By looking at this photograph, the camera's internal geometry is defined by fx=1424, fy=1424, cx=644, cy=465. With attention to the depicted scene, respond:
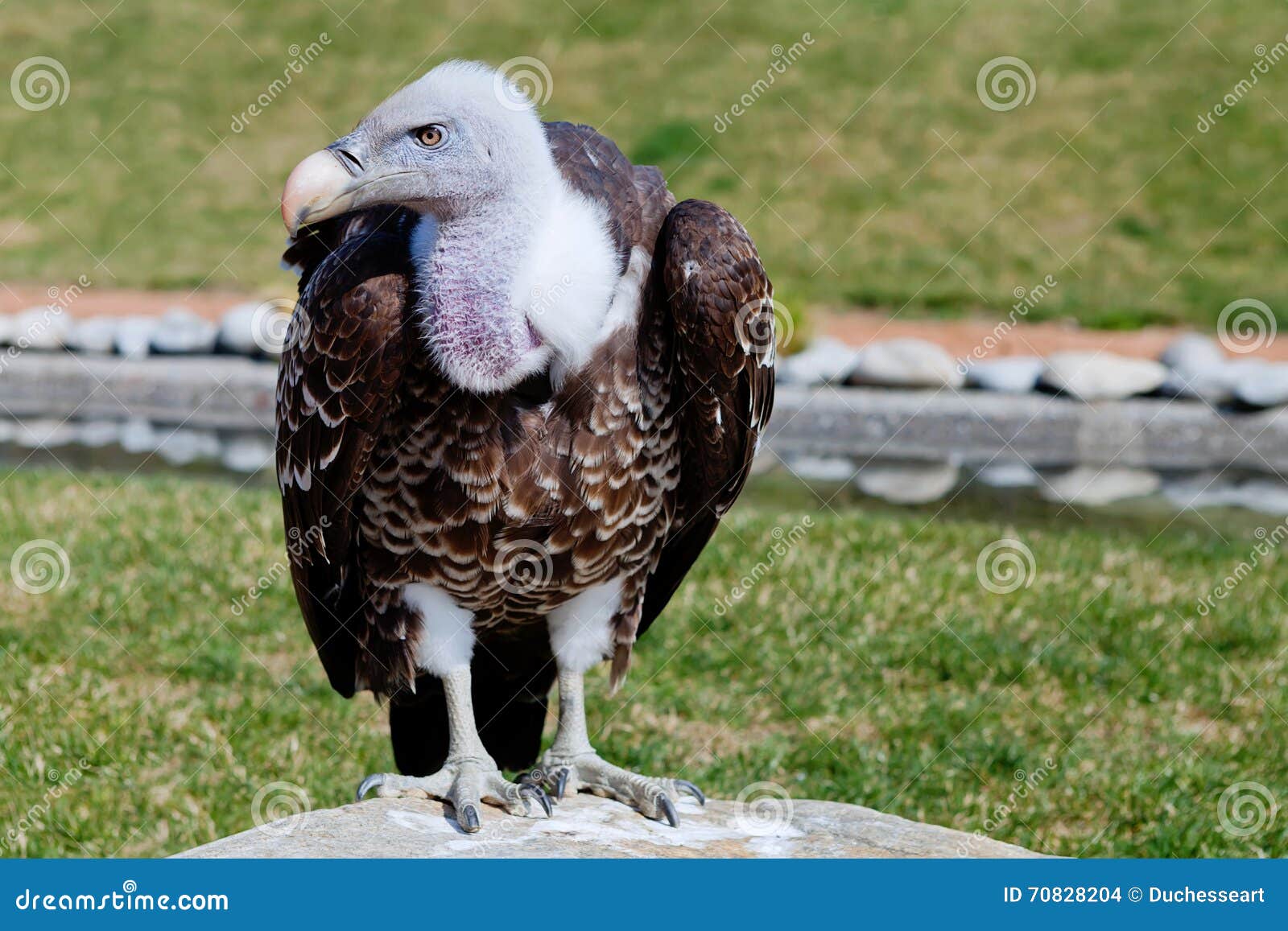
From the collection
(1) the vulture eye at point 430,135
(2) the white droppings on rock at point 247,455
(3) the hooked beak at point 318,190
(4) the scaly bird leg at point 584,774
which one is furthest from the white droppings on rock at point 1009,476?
(3) the hooked beak at point 318,190

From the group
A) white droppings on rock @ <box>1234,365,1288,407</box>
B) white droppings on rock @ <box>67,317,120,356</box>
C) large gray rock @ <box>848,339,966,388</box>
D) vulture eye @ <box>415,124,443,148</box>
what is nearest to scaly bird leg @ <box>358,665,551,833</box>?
vulture eye @ <box>415,124,443,148</box>

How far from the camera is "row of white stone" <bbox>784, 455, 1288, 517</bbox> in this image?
938cm

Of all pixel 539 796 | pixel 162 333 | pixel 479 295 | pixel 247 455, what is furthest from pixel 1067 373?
pixel 479 295

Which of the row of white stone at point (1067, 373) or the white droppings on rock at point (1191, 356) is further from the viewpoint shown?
the white droppings on rock at point (1191, 356)

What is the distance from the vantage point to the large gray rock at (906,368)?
11.0 m

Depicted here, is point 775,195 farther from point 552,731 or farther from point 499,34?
point 552,731

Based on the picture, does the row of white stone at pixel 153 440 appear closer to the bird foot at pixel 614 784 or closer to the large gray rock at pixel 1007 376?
the large gray rock at pixel 1007 376

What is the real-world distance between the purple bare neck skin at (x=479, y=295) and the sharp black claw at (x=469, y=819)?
3.82ft

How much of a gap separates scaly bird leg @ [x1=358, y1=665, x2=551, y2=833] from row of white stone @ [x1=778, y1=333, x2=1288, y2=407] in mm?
7212

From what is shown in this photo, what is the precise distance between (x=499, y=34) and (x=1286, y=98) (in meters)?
10.7

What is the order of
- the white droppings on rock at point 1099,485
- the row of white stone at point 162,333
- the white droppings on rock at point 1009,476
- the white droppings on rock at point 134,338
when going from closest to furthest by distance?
the white droppings on rock at point 1099,485, the white droppings on rock at point 1009,476, the row of white stone at point 162,333, the white droppings on rock at point 134,338

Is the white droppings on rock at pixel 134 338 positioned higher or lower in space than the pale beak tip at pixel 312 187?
lower

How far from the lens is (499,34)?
21.0 m

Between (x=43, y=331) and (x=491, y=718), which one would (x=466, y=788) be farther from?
(x=43, y=331)
